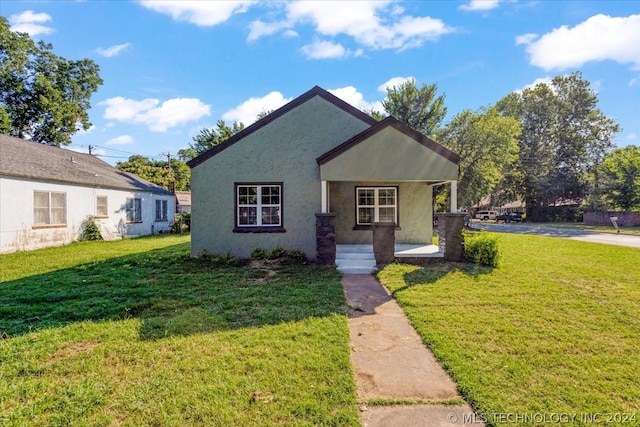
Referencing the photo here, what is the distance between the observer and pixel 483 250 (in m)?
8.88

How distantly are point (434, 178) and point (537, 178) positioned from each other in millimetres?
38662

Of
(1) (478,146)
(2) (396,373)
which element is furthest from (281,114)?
(1) (478,146)

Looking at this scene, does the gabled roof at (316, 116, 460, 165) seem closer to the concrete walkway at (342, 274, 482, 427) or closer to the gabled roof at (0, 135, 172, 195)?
the concrete walkway at (342, 274, 482, 427)

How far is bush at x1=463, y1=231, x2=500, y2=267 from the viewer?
28.8ft

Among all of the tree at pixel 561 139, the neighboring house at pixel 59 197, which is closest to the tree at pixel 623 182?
the tree at pixel 561 139

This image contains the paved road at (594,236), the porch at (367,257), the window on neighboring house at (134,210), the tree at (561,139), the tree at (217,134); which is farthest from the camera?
the tree at (561,139)

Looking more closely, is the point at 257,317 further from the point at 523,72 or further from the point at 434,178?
the point at 523,72

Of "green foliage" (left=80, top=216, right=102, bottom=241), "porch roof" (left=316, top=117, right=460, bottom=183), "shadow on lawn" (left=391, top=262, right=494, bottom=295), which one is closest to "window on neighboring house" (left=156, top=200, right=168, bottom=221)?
"green foliage" (left=80, top=216, right=102, bottom=241)

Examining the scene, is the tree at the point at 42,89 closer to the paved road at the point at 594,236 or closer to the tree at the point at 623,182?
the paved road at the point at 594,236

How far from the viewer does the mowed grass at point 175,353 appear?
283cm

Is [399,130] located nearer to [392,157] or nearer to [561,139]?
[392,157]

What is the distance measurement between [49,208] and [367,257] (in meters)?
14.7

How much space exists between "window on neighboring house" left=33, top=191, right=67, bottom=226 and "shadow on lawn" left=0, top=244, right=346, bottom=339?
6560 millimetres

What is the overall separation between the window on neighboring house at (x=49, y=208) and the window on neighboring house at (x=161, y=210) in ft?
24.8
